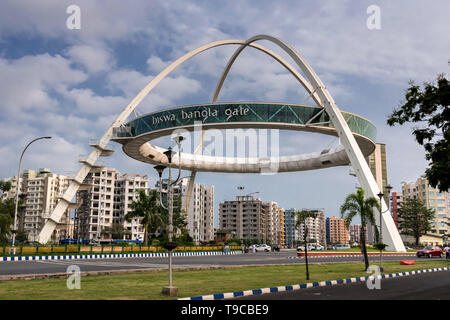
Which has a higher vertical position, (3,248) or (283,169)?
(283,169)

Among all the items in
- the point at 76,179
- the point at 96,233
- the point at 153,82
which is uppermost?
the point at 153,82

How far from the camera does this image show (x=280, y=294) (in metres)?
13.7

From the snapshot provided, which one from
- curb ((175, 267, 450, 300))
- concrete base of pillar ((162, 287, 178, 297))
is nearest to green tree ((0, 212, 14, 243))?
curb ((175, 267, 450, 300))

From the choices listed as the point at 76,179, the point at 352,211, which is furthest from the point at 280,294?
the point at 76,179

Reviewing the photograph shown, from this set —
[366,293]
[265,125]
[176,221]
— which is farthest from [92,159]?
[366,293]

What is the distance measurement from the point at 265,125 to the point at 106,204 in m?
76.7

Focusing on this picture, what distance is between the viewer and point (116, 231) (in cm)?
10388

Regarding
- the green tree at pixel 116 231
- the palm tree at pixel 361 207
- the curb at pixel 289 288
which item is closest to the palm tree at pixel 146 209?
the palm tree at pixel 361 207

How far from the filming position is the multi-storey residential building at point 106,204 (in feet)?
352

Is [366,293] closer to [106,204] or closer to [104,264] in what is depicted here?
[104,264]

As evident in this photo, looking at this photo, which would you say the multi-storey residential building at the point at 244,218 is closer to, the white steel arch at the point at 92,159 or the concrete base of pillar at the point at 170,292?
the white steel arch at the point at 92,159
